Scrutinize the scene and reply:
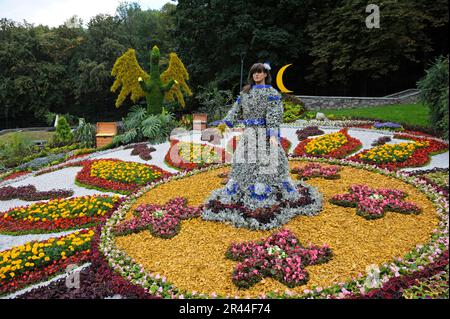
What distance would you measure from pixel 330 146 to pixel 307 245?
20.5 ft

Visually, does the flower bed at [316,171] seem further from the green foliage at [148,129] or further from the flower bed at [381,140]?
the green foliage at [148,129]

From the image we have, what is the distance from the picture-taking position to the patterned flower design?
499 centimetres

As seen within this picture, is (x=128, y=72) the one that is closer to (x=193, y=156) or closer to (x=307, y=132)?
(x=193, y=156)

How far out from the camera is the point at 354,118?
16.9 metres

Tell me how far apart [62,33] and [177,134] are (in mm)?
30339

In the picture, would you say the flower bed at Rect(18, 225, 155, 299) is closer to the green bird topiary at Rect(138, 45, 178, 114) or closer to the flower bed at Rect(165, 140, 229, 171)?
the flower bed at Rect(165, 140, 229, 171)

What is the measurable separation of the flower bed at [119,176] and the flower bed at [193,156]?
0.75 m

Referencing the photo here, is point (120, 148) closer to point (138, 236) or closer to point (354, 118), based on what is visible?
point (138, 236)

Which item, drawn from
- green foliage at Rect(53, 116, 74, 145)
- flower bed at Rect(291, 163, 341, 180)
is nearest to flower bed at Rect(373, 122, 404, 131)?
flower bed at Rect(291, 163, 341, 180)

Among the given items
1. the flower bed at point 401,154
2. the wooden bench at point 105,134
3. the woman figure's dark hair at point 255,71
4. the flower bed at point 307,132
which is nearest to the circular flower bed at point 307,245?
the flower bed at point 401,154

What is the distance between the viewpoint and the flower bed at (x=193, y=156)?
11.1 metres

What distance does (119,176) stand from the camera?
10.1 meters
